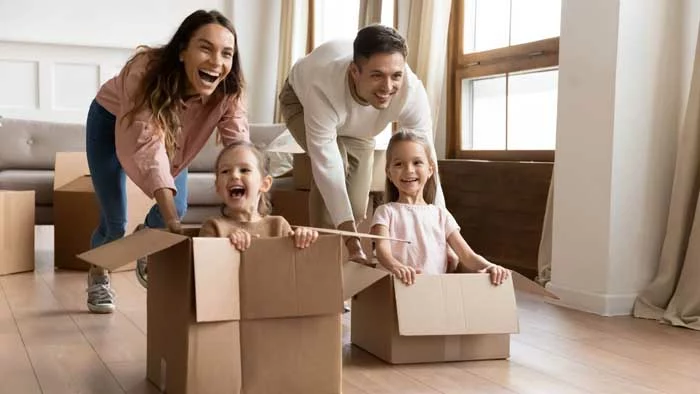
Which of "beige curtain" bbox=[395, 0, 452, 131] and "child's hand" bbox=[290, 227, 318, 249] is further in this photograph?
"beige curtain" bbox=[395, 0, 452, 131]

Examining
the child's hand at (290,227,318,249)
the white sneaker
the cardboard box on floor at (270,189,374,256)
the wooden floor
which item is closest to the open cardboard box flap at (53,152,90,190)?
the cardboard box on floor at (270,189,374,256)

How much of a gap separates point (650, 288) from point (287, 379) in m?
1.73

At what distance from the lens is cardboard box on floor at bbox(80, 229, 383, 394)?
180cm

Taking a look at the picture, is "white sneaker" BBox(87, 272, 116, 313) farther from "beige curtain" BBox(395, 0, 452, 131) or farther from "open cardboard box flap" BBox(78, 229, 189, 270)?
"beige curtain" BBox(395, 0, 452, 131)

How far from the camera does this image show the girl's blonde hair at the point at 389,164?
101 inches

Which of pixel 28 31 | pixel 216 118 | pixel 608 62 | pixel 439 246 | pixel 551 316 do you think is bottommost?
pixel 551 316

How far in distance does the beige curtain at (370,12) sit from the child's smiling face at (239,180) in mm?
3059

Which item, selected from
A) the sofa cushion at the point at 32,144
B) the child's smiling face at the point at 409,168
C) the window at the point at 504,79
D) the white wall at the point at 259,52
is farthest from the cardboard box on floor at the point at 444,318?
the white wall at the point at 259,52

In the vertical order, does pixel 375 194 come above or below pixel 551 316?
above

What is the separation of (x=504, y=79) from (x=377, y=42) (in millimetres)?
1969

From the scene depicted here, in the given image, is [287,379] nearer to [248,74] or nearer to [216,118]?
[216,118]

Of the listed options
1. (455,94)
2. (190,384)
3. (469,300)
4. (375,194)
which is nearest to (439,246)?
(469,300)

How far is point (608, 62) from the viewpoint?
3098 millimetres

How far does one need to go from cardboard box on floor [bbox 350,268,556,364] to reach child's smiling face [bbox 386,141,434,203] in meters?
0.33
